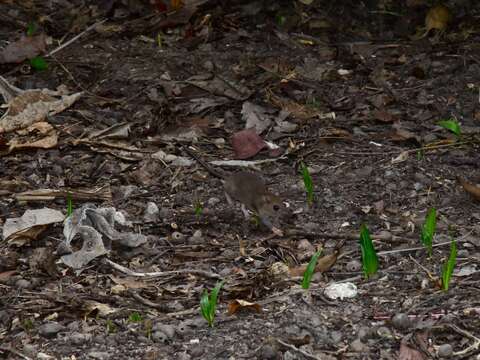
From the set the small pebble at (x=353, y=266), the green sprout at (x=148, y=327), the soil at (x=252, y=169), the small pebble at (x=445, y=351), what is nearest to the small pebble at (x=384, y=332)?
the soil at (x=252, y=169)

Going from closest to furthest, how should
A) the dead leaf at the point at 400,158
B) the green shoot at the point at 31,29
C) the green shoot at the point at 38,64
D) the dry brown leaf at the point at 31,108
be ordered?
the dead leaf at the point at 400,158 → the dry brown leaf at the point at 31,108 → the green shoot at the point at 38,64 → the green shoot at the point at 31,29

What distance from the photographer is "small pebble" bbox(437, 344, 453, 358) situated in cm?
319

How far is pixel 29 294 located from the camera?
3723 millimetres

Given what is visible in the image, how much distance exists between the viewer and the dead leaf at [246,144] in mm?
5000

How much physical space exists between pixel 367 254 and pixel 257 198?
78 centimetres

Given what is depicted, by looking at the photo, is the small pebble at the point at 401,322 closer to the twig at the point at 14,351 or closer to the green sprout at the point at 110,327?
the green sprout at the point at 110,327

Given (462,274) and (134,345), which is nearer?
(134,345)

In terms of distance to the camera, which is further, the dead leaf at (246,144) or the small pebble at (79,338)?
the dead leaf at (246,144)

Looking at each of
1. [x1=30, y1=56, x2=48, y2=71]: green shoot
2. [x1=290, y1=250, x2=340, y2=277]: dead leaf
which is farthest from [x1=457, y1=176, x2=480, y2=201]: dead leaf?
[x1=30, y1=56, x2=48, y2=71]: green shoot

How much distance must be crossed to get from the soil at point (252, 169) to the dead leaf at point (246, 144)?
2 cm

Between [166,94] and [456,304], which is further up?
[456,304]

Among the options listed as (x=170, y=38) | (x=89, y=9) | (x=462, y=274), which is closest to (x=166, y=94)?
(x=170, y=38)

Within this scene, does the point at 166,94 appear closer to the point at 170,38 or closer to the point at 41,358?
the point at 170,38

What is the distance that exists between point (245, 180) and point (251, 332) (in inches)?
43.8
